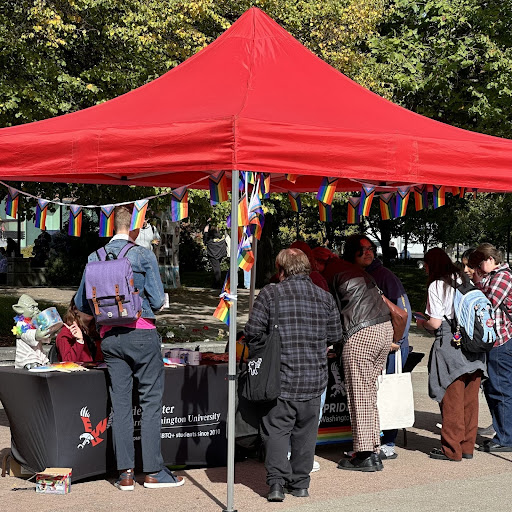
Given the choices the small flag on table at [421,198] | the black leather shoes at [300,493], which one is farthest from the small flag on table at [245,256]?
the small flag on table at [421,198]

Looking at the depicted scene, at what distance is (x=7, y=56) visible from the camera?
1589cm

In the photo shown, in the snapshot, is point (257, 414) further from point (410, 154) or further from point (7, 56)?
point (7, 56)

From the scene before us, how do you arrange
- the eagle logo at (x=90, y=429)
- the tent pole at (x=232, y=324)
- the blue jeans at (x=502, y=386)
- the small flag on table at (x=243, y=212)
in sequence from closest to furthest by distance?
1. the tent pole at (x=232, y=324)
2. the small flag on table at (x=243, y=212)
3. the eagle logo at (x=90, y=429)
4. the blue jeans at (x=502, y=386)

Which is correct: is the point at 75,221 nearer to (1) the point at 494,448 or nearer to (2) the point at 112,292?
(2) the point at 112,292

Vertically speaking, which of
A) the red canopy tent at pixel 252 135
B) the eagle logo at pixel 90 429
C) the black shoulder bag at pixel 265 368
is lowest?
the eagle logo at pixel 90 429

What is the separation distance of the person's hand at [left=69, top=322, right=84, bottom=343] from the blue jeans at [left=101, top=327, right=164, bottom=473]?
0.75 meters

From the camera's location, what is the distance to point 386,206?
9992 mm

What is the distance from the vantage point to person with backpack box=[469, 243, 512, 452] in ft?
27.3

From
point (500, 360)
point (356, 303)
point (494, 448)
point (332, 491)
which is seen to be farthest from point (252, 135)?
point (494, 448)

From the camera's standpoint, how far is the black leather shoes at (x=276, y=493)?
6613mm

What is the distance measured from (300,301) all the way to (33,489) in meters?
2.37

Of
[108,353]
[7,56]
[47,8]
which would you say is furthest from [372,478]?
[7,56]

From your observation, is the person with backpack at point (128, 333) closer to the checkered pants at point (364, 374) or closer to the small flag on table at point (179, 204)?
the small flag on table at point (179, 204)

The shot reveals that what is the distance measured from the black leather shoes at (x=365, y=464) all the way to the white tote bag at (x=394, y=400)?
1.26ft
